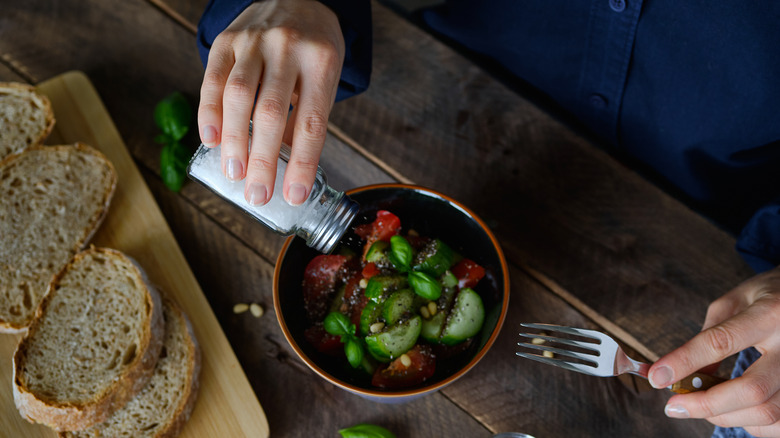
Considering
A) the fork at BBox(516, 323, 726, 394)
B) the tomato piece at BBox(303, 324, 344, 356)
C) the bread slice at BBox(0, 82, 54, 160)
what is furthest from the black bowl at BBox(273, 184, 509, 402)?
the bread slice at BBox(0, 82, 54, 160)

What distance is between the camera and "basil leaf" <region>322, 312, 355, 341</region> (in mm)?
1054

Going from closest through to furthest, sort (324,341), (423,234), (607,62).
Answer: (324,341)
(423,234)
(607,62)

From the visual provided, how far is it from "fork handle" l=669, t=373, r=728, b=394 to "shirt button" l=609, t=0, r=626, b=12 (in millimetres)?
747

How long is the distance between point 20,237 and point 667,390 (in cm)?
152

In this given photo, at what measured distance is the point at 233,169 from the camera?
36.2 inches

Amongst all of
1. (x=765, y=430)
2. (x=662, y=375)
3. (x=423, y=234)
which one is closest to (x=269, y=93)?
(x=423, y=234)

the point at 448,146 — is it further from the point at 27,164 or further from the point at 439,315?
the point at 27,164

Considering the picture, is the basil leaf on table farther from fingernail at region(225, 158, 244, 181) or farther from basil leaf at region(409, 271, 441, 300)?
basil leaf at region(409, 271, 441, 300)

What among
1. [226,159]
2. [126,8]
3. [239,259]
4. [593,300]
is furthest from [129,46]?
[593,300]

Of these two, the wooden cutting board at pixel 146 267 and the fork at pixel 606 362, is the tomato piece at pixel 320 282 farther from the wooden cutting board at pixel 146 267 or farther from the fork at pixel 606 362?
the fork at pixel 606 362

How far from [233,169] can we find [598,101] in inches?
37.8

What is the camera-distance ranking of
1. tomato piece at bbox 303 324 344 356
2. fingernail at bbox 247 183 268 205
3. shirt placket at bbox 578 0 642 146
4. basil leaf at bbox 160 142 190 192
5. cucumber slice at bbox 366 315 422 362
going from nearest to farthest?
fingernail at bbox 247 183 268 205 → cucumber slice at bbox 366 315 422 362 → tomato piece at bbox 303 324 344 356 → shirt placket at bbox 578 0 642 146 → basil leaf at bbox 160 142 190 192

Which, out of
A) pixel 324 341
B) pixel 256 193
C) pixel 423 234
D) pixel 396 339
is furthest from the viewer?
pixel 423 234

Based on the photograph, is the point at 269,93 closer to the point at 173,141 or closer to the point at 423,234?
the point at 423,234
